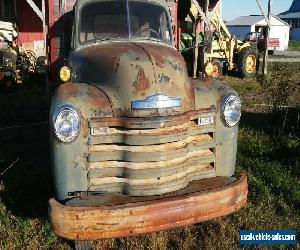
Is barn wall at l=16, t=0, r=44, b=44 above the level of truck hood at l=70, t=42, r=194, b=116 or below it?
above

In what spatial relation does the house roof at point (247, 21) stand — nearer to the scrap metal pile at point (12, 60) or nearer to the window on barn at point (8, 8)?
the window on barn at point (8, 8)

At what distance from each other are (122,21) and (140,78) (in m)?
1.49

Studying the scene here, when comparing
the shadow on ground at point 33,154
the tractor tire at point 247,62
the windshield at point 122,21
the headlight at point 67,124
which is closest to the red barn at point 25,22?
the tractor tire at point 247,62

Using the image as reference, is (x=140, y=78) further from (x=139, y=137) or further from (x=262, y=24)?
(x=262, y=24)

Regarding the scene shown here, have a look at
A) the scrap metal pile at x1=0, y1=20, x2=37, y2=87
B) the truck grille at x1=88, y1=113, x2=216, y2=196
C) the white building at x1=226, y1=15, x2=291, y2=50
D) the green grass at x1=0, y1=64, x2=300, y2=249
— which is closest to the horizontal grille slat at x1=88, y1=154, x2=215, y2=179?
the truck grille at x1=88, y1=113, x2=216, y2=196

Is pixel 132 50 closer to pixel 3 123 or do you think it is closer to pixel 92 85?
pixel 92 85

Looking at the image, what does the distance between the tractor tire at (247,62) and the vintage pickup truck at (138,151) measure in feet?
38.6

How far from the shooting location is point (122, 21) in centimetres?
515

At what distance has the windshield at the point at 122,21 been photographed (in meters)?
5.12

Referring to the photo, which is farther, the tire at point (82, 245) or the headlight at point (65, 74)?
the headlight at point (65, 74)

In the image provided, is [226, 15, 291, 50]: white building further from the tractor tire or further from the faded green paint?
the faded green paint

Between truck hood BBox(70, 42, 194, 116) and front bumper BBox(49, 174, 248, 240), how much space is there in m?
0.77

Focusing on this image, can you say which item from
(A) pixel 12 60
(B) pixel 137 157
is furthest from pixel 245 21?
(B) pixel 137 157

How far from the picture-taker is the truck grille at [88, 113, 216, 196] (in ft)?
12.3
